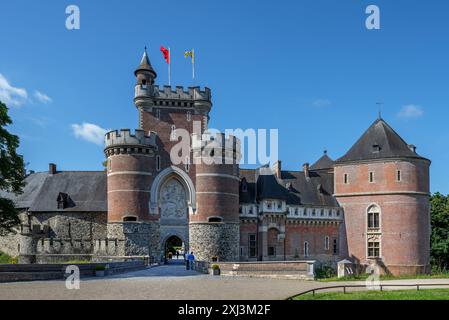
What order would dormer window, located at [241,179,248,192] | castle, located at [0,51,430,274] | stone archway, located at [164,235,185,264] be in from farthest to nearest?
dormer window, located at [241,179,248,192] < stone archway, located at [164,235,185,264] < castle, located at [0,51,430,274]

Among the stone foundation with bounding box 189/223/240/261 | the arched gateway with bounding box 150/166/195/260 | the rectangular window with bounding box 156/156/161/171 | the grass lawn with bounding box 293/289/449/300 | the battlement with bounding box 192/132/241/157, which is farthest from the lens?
the rectangular window with bounding box 156/156/161/171

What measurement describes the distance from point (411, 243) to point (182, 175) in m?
20.6

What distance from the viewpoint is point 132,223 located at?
38938 millimetres

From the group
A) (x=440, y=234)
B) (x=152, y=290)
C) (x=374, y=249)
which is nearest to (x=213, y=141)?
(x=374, y=249)

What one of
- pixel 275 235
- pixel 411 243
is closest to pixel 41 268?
pixel 275 235

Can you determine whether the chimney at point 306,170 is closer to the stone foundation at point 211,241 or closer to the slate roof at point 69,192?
the stone foundation at point 211,241

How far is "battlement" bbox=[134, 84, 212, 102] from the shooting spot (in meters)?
41.8

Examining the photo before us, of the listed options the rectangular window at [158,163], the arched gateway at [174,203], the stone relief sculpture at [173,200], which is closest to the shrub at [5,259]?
the arched gateway at [174,203]

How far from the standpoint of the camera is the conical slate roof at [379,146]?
4494cm

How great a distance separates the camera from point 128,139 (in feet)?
129

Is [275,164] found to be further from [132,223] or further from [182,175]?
[132,223]

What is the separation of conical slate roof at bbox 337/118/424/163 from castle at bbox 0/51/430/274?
0.12 meters

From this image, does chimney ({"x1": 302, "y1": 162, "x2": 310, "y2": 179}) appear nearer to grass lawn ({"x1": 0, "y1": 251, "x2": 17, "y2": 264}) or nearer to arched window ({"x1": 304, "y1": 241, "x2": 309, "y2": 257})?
arched window ({"x1": 304, "y1": 241, "x2": 309, "y2": 257})

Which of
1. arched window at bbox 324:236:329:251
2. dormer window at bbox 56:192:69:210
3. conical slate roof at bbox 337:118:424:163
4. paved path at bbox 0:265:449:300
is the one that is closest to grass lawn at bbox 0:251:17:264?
dormer window at bbox 56:192:69:210
